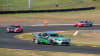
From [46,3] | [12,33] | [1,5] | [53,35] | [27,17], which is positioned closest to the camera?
[53,35]

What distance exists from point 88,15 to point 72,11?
4.37 meters

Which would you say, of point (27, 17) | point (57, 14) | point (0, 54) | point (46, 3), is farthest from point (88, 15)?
point (0, 54)

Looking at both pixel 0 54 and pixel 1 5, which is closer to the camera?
pixel 0 54

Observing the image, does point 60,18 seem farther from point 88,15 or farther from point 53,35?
point 53,35

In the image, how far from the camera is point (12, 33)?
108ft

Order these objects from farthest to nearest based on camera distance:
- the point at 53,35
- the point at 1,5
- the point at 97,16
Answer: the point at 1,5, the point at 97,16, the point at 53,35

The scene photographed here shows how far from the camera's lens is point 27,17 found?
59.1 metres

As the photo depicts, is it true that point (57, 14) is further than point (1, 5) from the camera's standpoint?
No

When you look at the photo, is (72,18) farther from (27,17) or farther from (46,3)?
(46,3)

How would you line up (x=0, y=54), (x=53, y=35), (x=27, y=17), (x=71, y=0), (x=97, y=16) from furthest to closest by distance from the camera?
(x=71, y=0) < (x=97, y=16) < (x=27, y=17) < (x=53, y=35) < (x=0, y=54)

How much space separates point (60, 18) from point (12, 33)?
92.0ft

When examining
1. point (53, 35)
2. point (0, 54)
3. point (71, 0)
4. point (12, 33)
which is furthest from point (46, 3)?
point (0, 54)

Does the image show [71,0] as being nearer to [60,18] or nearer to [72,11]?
[72,11]

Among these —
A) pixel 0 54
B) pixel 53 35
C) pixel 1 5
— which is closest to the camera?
pixel 0 54
